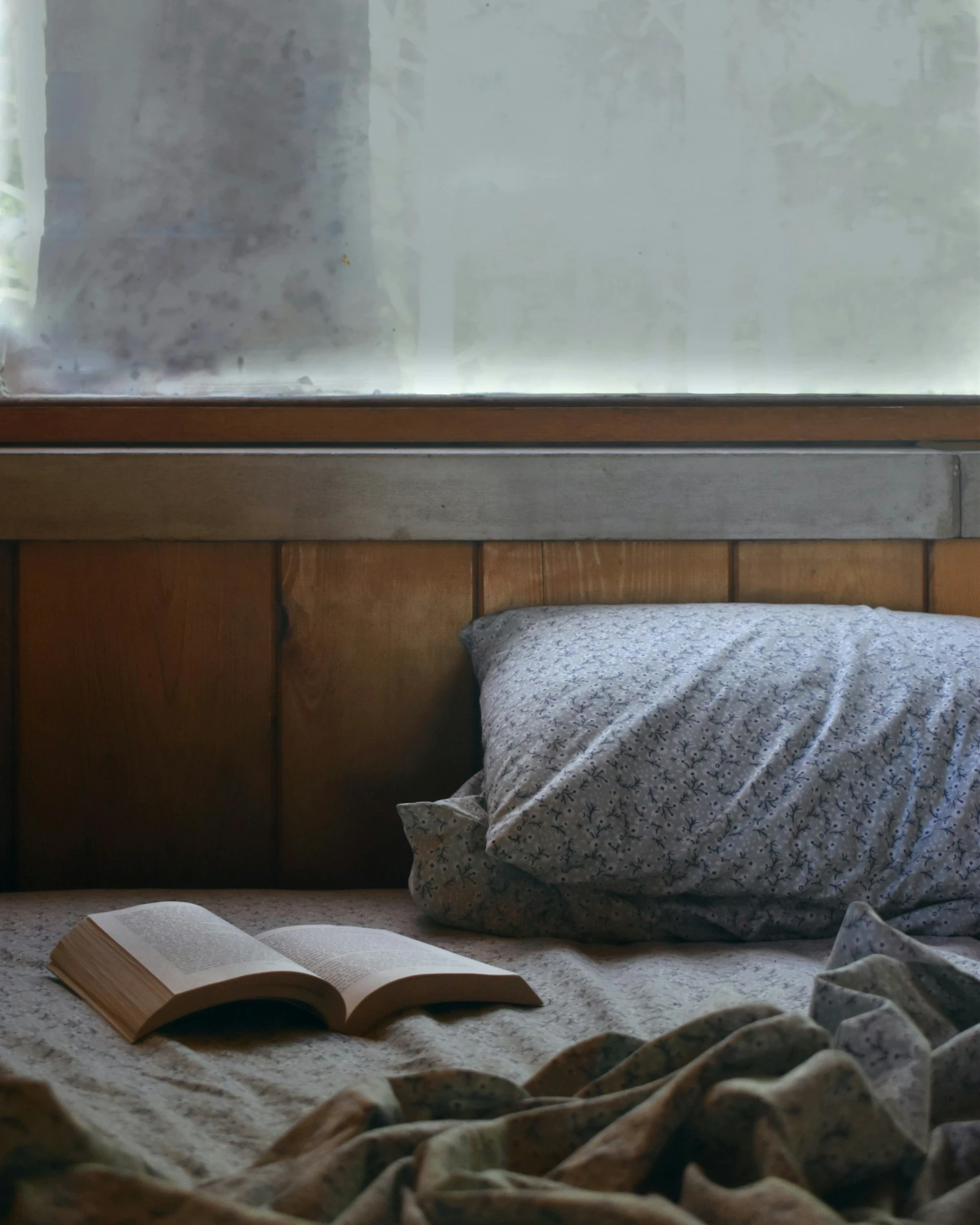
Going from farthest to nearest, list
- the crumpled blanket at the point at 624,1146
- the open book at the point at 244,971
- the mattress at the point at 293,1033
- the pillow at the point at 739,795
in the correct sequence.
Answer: the pillow at the point at 739,795 → the open book at the point at 244,971 → the mattress at the point at 293,1033 → the crumpled blanket at the point at 624,1146

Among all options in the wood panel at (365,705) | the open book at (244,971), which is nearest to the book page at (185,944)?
the open book at (244,971)

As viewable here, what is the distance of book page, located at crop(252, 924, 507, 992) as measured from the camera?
0.72 metres

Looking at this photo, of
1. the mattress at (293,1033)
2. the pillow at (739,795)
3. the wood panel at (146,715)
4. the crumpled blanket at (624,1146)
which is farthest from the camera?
the wood panel at (146,715)

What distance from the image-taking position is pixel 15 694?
1192 millimetres

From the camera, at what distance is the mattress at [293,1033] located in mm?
552

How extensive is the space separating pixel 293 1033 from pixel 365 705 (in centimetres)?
54

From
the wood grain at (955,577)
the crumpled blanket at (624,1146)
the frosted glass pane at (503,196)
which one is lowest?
the crumpled blanket at (624,1146)

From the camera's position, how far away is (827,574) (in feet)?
4.04

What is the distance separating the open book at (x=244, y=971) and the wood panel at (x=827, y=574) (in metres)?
0.61

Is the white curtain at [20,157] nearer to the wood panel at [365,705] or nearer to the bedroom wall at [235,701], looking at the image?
the bedroom wall at [235,701]

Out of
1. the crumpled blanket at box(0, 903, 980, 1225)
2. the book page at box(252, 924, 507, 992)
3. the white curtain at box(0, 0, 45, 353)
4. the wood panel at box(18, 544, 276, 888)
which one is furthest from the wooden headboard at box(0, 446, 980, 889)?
the crumpled blanket at box(0, 903, 980, 1225)

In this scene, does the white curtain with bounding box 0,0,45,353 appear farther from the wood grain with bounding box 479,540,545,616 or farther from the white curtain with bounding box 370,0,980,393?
the wood grain with bounding box 479,540,545,616

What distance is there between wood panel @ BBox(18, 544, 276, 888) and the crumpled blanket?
74cm

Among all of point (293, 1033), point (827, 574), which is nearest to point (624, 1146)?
point (293, 1033)
